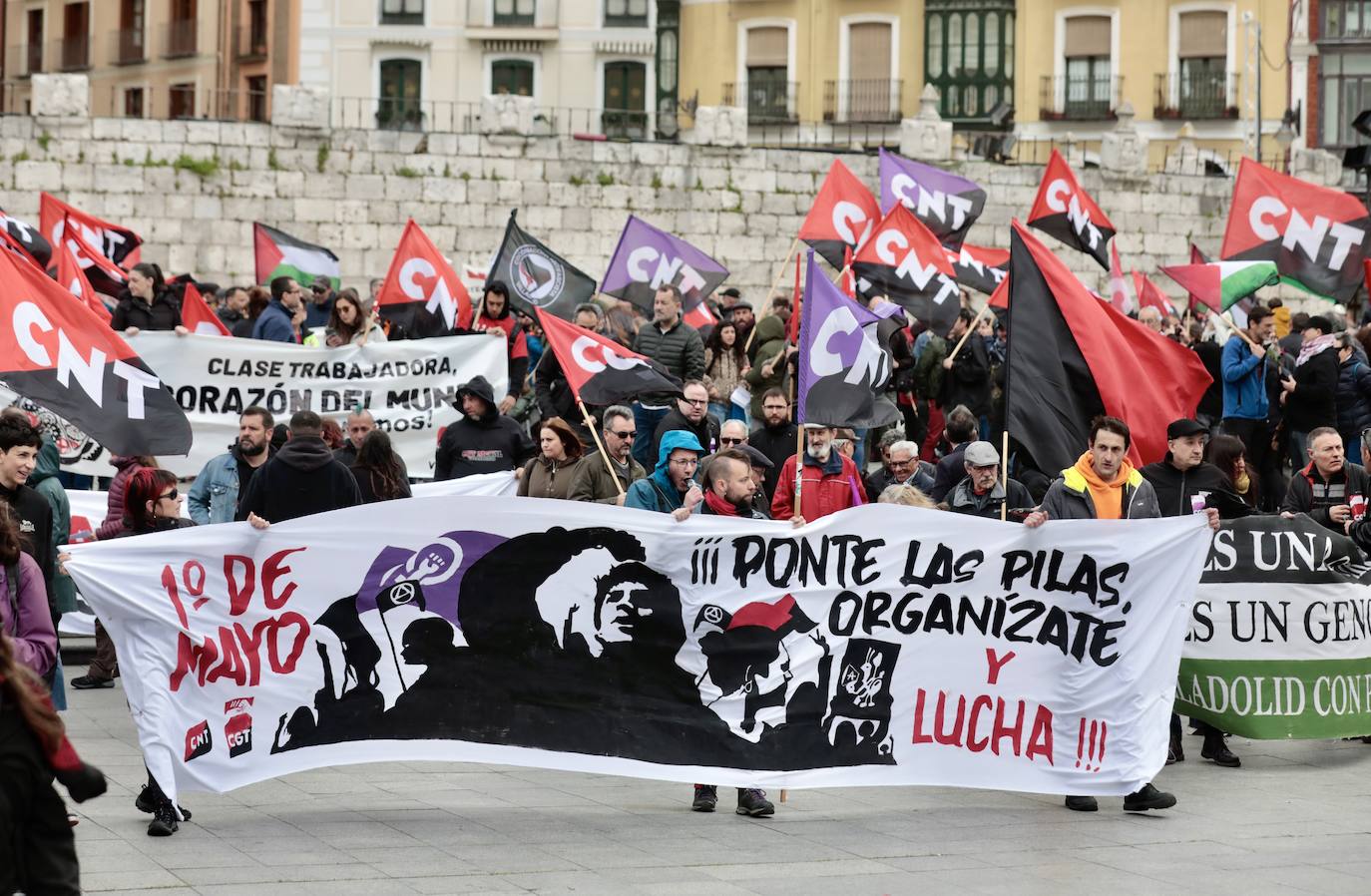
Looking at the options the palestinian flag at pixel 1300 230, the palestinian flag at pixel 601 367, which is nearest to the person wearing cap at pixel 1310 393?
the palestinian flag at pixel 1300 230

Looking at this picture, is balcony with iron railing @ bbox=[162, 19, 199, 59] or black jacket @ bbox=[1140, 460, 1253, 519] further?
balcony with iron railing @ bbox=[162, 19, 199, 59]

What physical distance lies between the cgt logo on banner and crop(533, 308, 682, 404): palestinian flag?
3.99 meters

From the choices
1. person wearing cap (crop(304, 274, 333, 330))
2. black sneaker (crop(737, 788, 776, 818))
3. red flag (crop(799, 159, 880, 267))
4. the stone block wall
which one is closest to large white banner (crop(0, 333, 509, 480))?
person wearing cap (crop(304, 274, 333, 330))

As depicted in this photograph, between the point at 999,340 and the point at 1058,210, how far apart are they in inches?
48.9

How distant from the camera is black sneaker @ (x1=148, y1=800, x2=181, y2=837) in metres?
7.38

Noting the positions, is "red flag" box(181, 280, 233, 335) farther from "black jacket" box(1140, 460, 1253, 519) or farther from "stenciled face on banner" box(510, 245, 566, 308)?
"black jacket" box(1140, 460, 1253, 519)

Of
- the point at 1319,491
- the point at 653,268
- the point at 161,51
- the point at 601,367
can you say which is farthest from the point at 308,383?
the point at 161,51

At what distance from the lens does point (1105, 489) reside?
9180mm

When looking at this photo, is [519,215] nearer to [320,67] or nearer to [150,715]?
[320,67]

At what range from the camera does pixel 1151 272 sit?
116 ft

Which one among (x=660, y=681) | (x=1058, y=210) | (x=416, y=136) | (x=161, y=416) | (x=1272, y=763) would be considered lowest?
(x=1272, y=763)

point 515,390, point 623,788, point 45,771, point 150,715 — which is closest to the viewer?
point 45,771

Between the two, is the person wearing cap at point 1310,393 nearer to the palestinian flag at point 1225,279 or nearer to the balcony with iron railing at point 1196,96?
the palestinian flag at point 1225,279

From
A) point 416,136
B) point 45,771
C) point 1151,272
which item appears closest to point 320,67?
point 416,136
